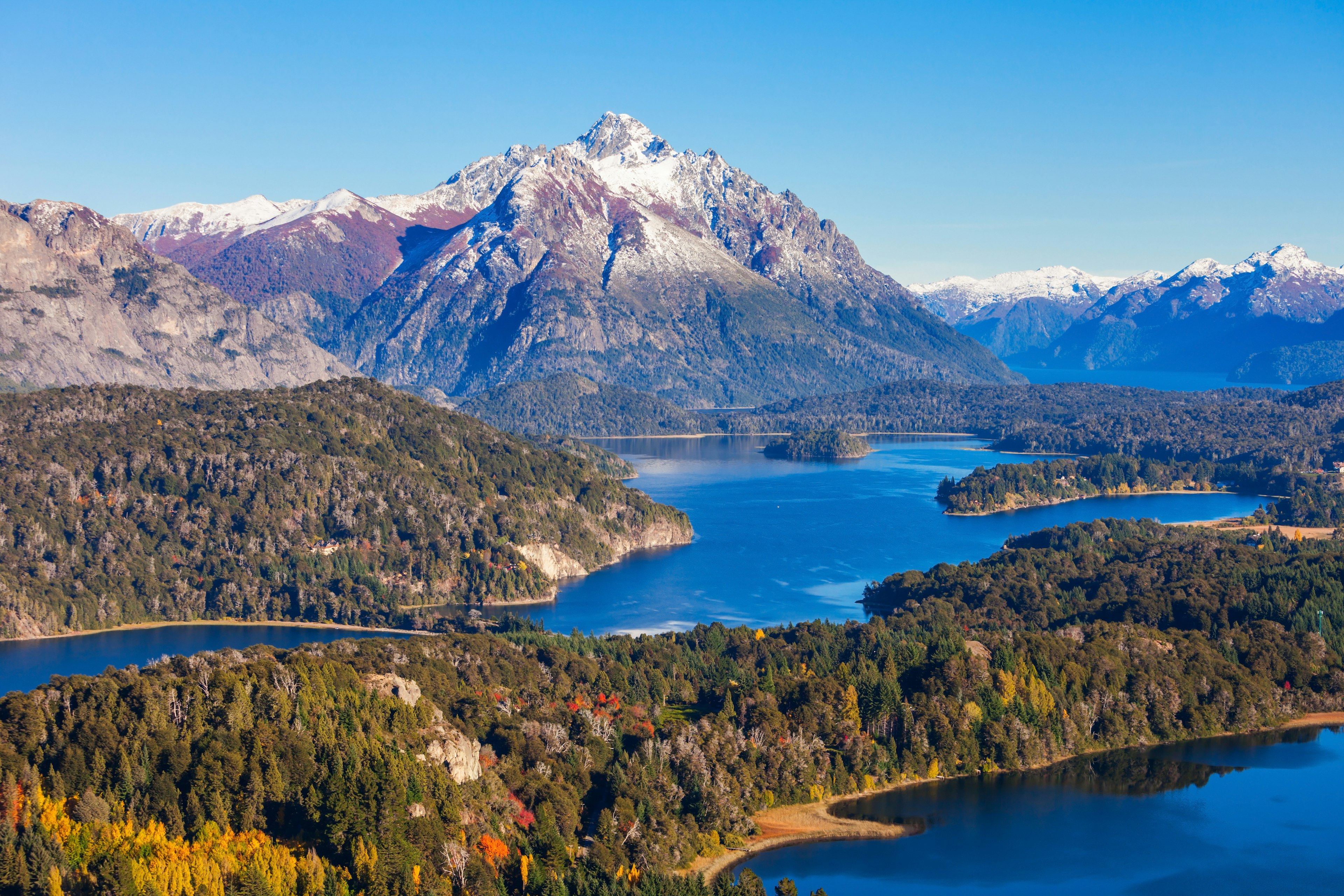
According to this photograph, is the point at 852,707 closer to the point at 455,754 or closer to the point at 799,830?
the point at 799,830

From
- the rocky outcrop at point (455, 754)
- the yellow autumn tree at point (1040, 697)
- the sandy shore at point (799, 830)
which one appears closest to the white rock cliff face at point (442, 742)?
the rocky outcrop at point (455, 754)

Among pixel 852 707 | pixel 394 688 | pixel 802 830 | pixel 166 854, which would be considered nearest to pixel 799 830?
pixel 802 830

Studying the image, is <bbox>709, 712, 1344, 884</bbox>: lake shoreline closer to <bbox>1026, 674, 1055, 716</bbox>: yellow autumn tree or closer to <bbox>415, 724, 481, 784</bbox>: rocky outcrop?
<bbox>1026, 674, 1055, 716</bbox>: yellow autumn tree

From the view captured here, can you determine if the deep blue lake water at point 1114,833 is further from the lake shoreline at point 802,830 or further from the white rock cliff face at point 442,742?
the white rock cliff face at point 442,742

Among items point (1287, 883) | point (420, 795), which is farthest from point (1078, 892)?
point (420, 795)

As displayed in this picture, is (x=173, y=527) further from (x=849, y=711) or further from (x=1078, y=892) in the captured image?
(x=1078, y=892)
